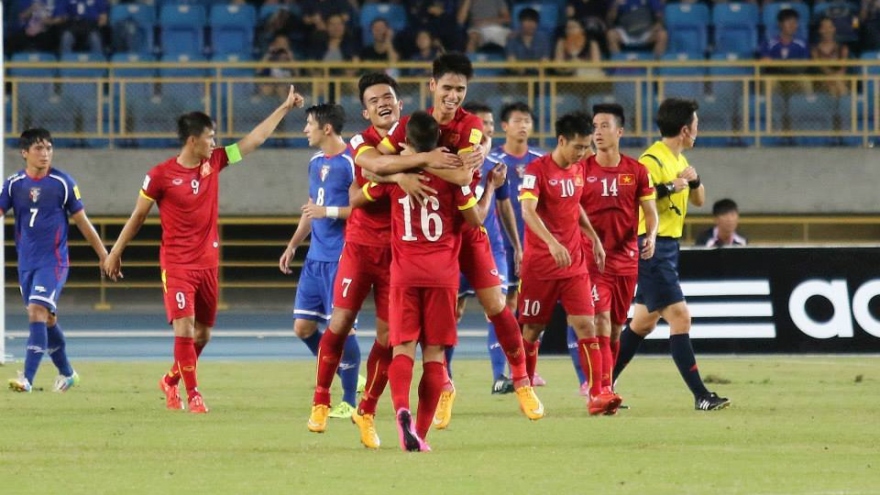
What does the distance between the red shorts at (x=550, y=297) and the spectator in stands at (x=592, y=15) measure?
13149 mm

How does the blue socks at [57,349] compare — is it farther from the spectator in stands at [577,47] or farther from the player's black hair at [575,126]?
the spectator in stands at [577,47]

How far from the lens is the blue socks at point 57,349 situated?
13.7m

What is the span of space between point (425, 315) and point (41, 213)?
5.66 m

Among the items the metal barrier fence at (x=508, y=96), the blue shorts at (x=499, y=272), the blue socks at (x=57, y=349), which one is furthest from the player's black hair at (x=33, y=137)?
the metal barrier fence at (x=508, y=96)

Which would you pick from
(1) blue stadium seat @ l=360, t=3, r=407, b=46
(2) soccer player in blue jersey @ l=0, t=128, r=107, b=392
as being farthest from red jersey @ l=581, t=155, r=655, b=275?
(1) blue stadium seat @ l=360, t=3, r=407, b=46

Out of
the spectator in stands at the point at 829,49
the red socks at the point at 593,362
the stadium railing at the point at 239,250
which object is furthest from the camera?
the stadium railing at the point at 239,250

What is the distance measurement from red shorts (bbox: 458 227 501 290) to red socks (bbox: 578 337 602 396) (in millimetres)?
1800

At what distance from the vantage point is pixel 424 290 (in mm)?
9031

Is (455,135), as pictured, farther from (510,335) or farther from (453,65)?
(510,335)

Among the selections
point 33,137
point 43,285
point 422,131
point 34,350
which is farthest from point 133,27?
point 422,131

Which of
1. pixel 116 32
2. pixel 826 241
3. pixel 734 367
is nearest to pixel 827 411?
pixel 734 367

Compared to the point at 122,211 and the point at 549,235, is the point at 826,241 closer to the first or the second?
the point at 122,211

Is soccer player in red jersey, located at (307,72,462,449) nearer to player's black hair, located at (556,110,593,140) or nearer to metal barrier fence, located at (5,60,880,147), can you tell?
player's black hair, located at (556,110,593,140)

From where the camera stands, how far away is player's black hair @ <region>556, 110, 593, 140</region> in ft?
37.8
